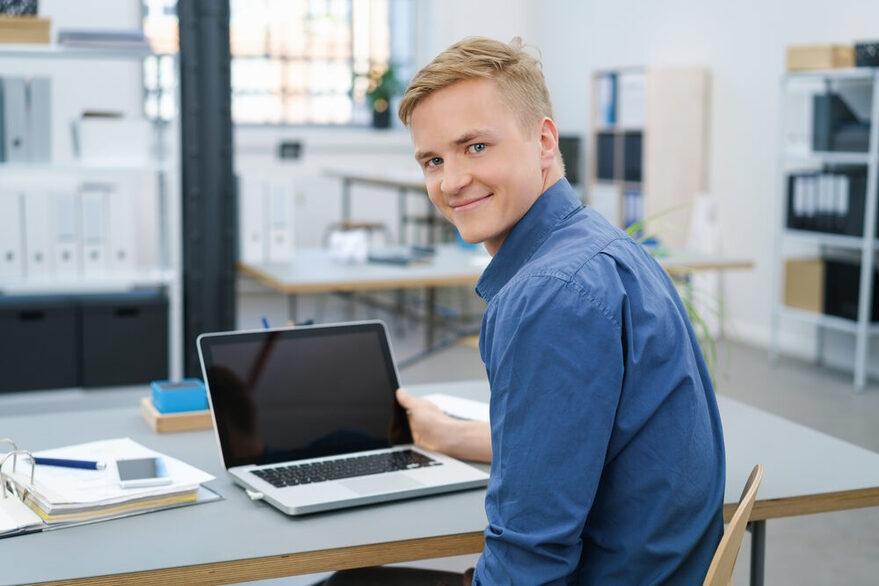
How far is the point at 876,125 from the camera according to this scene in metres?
4.81

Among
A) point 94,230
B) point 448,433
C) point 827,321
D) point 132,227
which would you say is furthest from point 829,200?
point 448,433

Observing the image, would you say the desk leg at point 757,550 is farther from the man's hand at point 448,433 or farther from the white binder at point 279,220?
the white binder at point 279,220

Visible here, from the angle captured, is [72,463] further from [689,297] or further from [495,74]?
[689,297]

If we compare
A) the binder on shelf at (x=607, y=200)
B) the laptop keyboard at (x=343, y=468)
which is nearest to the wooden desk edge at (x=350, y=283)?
the laptop keyboard at (x=343, y=468)

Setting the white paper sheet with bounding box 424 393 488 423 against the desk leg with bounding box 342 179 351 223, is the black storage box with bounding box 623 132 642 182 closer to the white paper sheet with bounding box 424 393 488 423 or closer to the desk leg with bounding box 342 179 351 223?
the desk leg with bounding box 342 179 351 223

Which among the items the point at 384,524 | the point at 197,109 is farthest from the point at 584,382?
the point at 197,109

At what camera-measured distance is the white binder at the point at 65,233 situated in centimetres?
407

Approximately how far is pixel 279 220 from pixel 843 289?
9.23ft

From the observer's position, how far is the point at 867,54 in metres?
4.90

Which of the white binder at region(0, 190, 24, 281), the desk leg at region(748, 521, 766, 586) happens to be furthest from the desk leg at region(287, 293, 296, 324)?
the desk leg at region(748, 521, 766, 586)

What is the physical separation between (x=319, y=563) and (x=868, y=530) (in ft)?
8.10

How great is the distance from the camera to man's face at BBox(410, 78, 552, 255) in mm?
1227

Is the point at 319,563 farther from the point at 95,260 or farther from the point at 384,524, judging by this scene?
the point at 95,260

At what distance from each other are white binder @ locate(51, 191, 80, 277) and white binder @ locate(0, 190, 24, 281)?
0.12m
